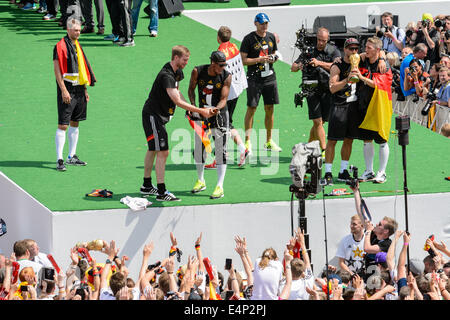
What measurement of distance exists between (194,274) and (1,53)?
8.72m

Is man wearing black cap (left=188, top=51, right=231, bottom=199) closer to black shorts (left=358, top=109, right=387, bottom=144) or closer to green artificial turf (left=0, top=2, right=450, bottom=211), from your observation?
green artificial turf (left=0, top=2, right=450, bottom=211)

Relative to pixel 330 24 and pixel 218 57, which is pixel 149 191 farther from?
pixel 330 24

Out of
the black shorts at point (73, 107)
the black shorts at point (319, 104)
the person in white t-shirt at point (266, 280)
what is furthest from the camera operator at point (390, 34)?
the person in white t-shirt at point (266, 280)

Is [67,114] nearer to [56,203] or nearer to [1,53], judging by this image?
[56,203]

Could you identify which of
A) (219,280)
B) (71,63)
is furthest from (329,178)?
(71,63)

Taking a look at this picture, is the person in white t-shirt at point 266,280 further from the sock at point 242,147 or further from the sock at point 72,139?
the sock at point 72,139

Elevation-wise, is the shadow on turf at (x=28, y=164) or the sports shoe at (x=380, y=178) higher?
the shadow on turf at (x=28, y=164)

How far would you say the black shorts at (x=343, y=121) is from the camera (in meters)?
11.3

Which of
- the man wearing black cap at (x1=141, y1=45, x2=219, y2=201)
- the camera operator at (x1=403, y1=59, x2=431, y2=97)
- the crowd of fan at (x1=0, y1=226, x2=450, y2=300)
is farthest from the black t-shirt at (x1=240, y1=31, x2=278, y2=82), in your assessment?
the crowd of fan at (x1=0, y1=226, x2=450, y2=300)

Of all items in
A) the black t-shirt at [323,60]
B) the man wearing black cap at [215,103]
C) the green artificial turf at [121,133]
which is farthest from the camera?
the black t-shirt at [323,60]

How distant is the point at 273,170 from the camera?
11820 millimetres

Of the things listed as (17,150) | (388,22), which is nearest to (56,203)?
(17,150)

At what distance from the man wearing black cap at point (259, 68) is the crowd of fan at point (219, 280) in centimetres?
340

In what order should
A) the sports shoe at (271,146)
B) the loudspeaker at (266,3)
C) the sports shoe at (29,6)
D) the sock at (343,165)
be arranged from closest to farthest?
the sock at (343,165)
the sports shoe at (271,146)
the loudspeaker at (266,3)
the sports shoe at (29,6)
